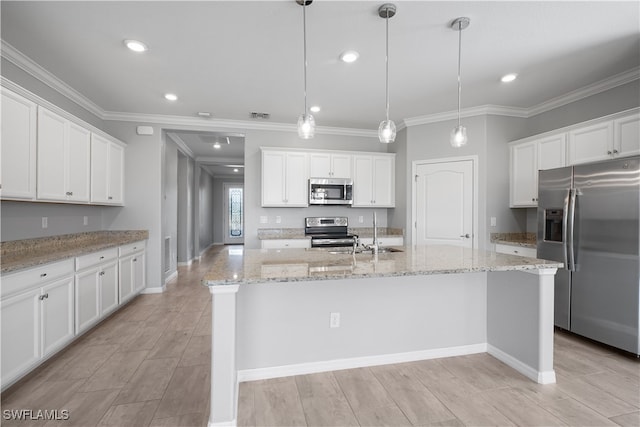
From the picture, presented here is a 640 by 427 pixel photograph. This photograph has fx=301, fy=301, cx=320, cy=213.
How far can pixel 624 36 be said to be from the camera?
2.43m

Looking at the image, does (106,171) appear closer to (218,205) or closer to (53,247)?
(53,247)

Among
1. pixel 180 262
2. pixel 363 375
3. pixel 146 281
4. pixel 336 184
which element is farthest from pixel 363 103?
pixel 180 262

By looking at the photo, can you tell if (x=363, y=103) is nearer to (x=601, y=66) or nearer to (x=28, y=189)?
(x=601, y=66)

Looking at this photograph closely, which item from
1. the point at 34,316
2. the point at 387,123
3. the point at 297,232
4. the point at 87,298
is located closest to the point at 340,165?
the point at 297,232

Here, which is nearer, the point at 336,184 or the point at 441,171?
the point at 441,171

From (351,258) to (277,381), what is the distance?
3.39 ft

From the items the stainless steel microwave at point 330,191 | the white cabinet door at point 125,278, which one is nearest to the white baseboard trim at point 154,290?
the white cabinet door at point 125,278

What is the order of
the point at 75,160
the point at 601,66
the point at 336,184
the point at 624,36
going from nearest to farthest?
the point at 624,36, the point at 601,66, the point at 75,160, the point at 336,184

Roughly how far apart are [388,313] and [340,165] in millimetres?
2837

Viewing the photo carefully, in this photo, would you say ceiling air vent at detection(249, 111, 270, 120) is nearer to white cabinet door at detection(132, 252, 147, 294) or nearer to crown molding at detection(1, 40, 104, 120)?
crown molding at detection(1, 40, 104, 120)

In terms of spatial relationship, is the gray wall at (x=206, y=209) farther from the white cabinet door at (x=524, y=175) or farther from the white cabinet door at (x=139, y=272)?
the white cabinet door at (x=524, y=175)

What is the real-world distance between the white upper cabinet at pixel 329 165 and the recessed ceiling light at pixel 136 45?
253 cm

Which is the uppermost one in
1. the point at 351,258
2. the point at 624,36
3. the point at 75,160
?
the point at 624,36

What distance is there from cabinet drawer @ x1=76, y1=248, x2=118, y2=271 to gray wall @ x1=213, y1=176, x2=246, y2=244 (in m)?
7.62
